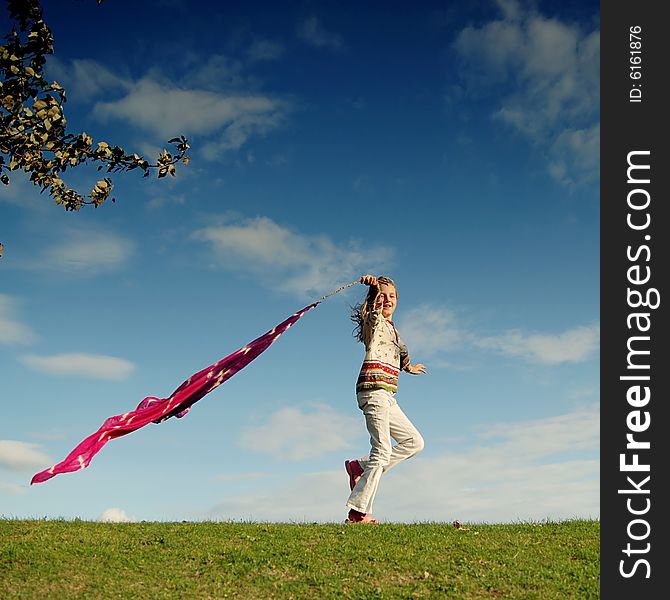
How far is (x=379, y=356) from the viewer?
49.7ft

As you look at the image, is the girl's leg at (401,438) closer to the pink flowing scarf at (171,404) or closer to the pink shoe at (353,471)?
the pink shoe at (353,471)

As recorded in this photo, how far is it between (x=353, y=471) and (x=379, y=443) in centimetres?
97

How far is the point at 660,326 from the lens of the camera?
38.3 ft

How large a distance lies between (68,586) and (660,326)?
9242mm

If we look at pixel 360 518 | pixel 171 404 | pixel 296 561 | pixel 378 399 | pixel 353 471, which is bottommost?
pixel 296 561

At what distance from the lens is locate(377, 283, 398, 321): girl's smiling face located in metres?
15.6

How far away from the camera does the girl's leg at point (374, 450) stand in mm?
14711

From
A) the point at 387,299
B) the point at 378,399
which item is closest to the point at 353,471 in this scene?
the point at 378,399

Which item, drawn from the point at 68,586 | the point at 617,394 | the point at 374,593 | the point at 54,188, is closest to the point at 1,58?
the point at 54,188

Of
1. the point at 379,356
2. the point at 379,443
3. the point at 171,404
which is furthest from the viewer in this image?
the point at 379,356

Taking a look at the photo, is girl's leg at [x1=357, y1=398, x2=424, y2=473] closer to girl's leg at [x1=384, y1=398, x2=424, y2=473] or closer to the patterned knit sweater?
girl's leg at [x1=384, y1=398, x2=424, y2=473]

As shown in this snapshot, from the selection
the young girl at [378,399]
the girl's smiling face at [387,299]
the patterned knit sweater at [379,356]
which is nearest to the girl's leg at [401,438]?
the young girl at [378,399]

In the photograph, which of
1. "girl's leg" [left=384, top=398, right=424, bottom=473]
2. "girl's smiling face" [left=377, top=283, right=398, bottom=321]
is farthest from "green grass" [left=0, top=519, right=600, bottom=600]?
"girl's smiling face" [left=377, top=283, right=398, bottom=321]

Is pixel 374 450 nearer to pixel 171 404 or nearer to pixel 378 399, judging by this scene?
pixel 378 399
